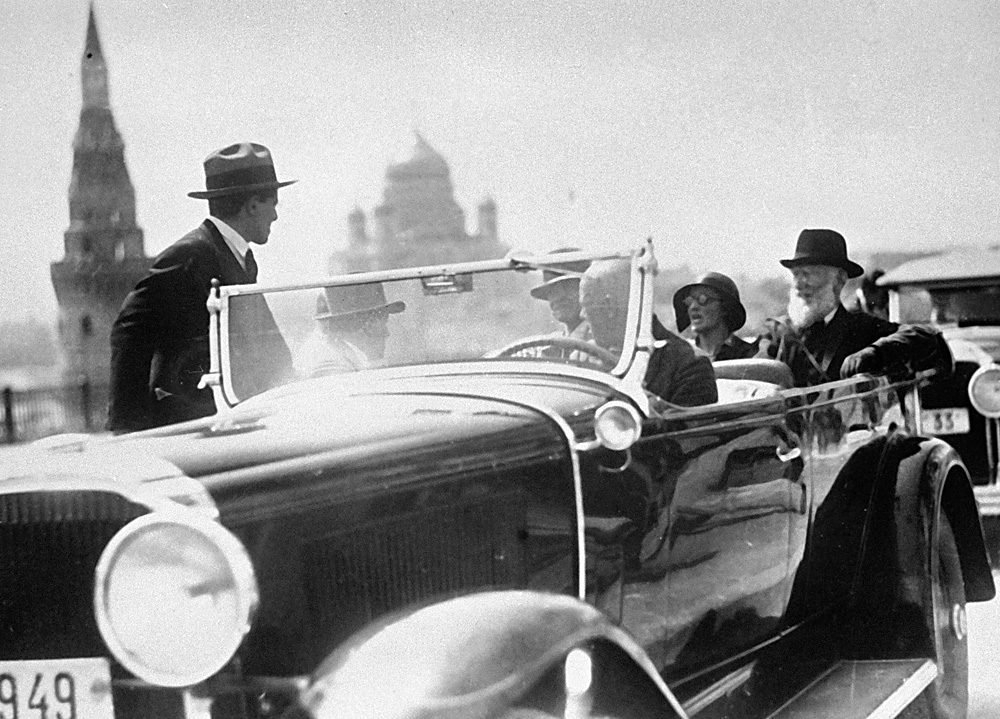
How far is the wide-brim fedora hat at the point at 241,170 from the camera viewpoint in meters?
2.91

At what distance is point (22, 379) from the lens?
10.5 feet

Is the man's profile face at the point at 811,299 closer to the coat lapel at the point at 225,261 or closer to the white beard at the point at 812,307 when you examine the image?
the white beard at the point at 812,307

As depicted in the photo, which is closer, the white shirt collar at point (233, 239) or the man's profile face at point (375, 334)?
the man's profile face at point (375, 334)

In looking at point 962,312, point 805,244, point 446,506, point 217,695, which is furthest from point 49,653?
point 962,312

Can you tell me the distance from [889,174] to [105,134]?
7.65 feet

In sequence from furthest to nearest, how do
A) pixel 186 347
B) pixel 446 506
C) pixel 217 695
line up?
pixel 186 347
pixel 446 506
pixel 217 695

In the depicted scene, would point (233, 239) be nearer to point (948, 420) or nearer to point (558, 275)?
point (558, 275)

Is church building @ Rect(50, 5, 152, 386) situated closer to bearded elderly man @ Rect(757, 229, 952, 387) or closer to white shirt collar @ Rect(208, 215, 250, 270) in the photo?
white shirt collar @ Rect(208, 215, 250, 270)

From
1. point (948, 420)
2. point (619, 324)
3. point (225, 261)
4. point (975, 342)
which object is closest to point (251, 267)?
point (225, 261)

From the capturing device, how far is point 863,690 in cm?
258

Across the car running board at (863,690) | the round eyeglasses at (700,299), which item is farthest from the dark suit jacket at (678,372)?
the car running board at (863,690)

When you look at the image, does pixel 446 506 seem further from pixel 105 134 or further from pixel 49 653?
pixel 105 134

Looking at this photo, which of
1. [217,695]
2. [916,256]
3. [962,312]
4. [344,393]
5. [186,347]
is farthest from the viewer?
[962,312]

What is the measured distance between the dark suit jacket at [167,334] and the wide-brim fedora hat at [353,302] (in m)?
0.53
